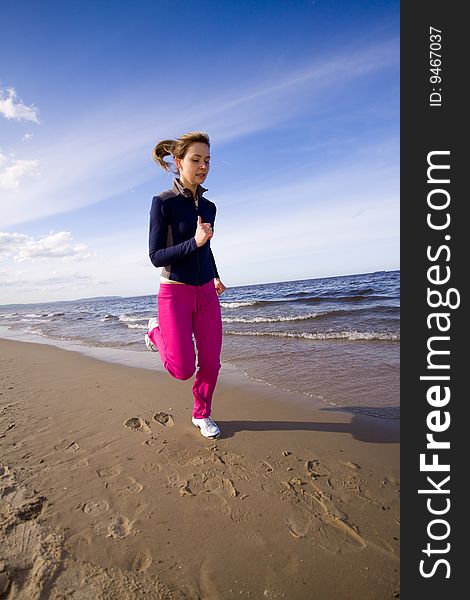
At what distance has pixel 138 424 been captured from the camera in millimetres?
3508

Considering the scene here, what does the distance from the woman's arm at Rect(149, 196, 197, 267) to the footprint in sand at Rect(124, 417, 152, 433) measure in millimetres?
1660

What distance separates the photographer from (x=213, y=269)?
141 inches

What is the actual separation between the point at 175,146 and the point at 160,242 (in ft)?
2.98

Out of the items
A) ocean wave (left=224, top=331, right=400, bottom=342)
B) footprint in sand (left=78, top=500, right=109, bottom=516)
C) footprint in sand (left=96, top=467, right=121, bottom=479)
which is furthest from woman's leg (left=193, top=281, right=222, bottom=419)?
ocean wave (left=224, top=331, right=400, bottom=342)

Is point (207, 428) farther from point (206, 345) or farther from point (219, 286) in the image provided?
point (219, 286)

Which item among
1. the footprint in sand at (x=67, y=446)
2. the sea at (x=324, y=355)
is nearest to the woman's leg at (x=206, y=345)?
the footprint in sand at (x=67, y=446)

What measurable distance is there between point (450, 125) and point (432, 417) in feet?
4.63

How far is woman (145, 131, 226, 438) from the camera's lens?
3047mm

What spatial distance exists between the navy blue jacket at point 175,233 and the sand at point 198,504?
1.56 m

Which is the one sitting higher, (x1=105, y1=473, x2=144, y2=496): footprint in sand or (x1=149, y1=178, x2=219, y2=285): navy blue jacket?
(x1=149, y1=178, x2=219, y2=285): navy blue jacket

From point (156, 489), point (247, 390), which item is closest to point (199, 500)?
point (156, 489)

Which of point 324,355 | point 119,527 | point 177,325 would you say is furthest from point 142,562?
point 324,355

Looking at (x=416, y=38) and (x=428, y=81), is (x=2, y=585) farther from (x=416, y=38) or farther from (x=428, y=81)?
(x=416, y=38)

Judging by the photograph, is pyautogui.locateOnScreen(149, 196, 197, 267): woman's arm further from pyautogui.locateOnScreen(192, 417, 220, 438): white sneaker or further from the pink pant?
pyautogui.locateOnScreen(192, 417, 220, 438): white sneaker
